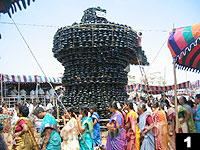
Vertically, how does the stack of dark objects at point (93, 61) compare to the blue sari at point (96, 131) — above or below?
above

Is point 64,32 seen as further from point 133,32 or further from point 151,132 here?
point 151,132

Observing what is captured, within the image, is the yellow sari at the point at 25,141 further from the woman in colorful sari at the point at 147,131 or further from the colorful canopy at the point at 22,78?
the colorful canopy at the point at 22,78

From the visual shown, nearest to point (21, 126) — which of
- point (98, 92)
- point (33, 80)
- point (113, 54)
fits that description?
point (98, 92)

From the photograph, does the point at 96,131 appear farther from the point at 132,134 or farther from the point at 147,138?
the point at 147,138

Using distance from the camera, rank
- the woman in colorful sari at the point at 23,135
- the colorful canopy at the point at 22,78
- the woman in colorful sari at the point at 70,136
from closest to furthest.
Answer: the woman in colorful sari at the point at 23,135 → the woman in colorful sari at the point at 70,136 → the colorful canopy at the point at 22,78

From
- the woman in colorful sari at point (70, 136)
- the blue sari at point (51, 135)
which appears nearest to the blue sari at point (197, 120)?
the woman in colorful sari at point (70, 136)

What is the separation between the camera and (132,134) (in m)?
4.48

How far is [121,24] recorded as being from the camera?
27.0 ft

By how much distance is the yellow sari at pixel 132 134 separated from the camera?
14.5 feet

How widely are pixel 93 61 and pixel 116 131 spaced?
4034 millimetres

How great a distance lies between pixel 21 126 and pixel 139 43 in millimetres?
6834

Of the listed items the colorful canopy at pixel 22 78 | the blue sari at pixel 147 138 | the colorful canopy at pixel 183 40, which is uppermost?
the colorful canopy at pixel 22 78

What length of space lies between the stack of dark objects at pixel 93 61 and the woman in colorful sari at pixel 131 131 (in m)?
3.02

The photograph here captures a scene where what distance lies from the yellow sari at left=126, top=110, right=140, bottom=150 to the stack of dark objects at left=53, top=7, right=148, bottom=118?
9.90 feet
